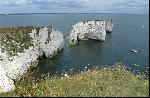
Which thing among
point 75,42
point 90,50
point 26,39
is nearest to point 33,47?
point 26,39

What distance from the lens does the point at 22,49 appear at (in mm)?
54938

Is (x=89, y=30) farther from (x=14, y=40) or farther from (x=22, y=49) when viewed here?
(x=14, y=40)

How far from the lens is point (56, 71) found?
5534 centimetres

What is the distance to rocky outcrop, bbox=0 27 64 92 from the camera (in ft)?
158

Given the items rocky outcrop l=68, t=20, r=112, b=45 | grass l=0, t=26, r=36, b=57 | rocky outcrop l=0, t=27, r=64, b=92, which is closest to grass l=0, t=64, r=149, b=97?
rocky outcrop l=0, t=27, r=64, b=92

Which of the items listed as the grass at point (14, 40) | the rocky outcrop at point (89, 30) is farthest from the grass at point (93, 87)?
the rocky outcrop at point (89, 30)

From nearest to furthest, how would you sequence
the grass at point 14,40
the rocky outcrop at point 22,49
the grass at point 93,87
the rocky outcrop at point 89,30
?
the grass at point 93,87 < the rocky outcrop at point 22,49 < the grass at point 14,40 < the rocky outcrop at point 89,30

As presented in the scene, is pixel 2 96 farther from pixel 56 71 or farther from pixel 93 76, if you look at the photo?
pixel 56 71

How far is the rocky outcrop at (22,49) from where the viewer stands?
4822 cm

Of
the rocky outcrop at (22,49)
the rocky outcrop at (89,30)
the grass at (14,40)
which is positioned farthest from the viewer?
the rocky outcrop at (89,30)

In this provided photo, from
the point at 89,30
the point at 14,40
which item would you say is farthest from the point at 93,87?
the point at 89,30

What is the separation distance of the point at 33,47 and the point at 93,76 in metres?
34.3

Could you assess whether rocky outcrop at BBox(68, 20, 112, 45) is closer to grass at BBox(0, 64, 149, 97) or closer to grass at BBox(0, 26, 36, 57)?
grass at BBox(0, 26, 36, 57)

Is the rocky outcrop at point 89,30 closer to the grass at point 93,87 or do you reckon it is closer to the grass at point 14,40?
the grass at point 14,40
